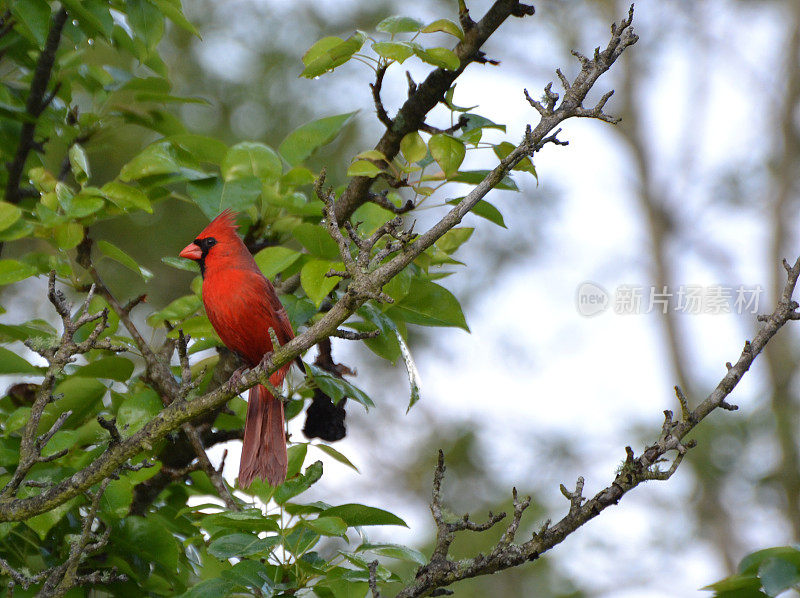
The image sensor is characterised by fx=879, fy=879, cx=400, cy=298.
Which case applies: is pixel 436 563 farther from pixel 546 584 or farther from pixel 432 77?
pixel 546 584

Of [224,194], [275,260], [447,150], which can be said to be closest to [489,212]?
[447,150]

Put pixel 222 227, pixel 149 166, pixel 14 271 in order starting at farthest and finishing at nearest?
pixel 222 227 → pixel 149 166 → pixel 14 271

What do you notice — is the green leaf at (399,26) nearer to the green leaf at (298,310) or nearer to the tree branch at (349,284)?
the tree branch at (349,284)

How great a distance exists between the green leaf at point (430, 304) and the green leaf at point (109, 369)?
70 cm

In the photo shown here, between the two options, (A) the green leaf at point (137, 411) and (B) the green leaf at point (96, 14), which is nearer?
(A) the green leaf at point (137, 411)

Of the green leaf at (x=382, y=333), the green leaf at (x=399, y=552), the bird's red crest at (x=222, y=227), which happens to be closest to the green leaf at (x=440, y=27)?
the green leaf at (x=382, y=333)

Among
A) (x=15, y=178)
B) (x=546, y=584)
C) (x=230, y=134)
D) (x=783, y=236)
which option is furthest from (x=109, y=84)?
(x=783, y=236)

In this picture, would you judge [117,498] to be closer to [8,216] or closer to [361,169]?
[8,216]

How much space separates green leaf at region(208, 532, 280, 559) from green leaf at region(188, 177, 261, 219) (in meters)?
0.79

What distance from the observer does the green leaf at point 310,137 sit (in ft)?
7.64

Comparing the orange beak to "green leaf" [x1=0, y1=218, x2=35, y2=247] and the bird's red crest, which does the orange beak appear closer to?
the bird's red crest

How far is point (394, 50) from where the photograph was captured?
185cm

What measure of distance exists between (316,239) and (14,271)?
0.70m

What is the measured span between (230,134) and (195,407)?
423 cm
